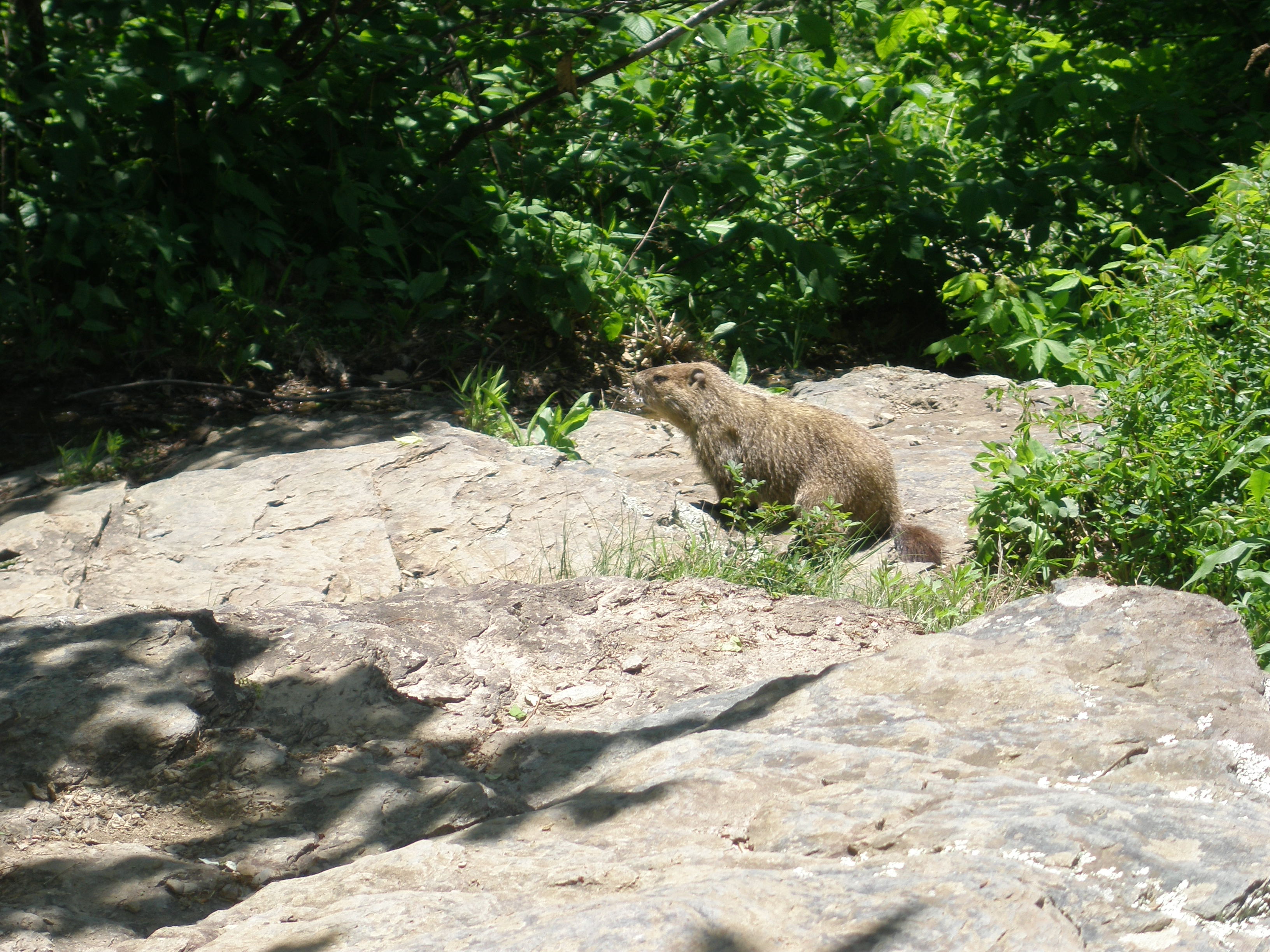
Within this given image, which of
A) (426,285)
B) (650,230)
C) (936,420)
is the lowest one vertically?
(936,420)

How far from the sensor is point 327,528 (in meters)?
4.98

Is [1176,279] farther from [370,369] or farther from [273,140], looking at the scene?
[273,140]

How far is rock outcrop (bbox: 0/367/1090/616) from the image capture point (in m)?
4.50

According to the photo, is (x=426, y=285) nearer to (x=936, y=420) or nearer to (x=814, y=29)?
(x=814, y=29)

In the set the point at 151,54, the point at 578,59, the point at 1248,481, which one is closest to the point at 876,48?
the point at 578,59

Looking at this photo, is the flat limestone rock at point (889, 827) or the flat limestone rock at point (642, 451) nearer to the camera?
the flat limestone rock at point (889, 827)

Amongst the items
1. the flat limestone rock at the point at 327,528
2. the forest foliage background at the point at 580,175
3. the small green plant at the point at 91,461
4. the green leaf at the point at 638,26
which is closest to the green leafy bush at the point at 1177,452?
the forest foliage background at the point at 580,175

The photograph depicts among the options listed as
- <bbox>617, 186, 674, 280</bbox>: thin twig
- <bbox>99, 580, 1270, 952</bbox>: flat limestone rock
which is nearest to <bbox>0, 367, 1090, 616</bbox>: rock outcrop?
<bbox>99, 580, 1270, 952</bbox>: flat limestone rock

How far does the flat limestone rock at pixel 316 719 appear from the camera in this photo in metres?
2.34

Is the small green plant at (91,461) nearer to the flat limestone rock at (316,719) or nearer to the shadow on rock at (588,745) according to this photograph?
the flat limestone rock at (316,719)

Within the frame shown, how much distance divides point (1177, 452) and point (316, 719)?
3353mm

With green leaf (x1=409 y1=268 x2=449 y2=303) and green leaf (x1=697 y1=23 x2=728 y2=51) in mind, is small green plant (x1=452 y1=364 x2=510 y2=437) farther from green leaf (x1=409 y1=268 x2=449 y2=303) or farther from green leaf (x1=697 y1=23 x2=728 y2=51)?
green leaf (x1=697 y1=23 x2=728 y2=51)

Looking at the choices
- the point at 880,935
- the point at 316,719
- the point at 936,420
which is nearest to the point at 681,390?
the point at 936,420

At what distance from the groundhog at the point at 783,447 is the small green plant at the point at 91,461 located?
10.4 feet
